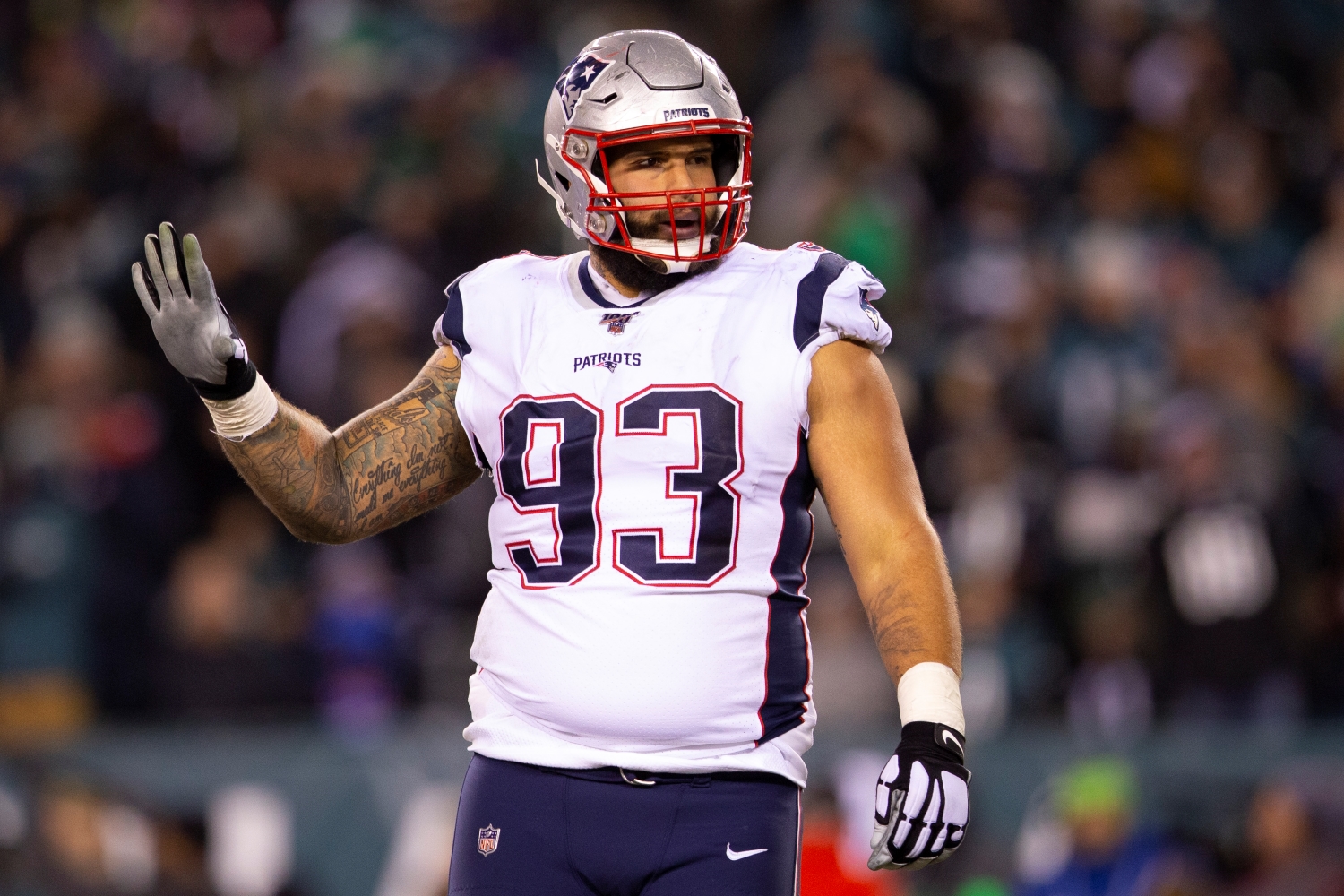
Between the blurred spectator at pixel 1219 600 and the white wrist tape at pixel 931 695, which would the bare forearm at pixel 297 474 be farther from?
the blurred spectator at pixel 1219 600

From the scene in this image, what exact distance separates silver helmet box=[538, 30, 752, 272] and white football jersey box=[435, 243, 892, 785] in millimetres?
125

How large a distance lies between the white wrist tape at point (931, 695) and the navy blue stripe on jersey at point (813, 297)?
57cm

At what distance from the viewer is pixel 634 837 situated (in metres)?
3.09

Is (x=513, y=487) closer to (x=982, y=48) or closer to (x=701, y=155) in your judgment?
(x=701, y=155)

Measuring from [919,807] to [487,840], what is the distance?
2.38ft

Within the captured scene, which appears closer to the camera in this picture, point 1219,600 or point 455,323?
point 455,323

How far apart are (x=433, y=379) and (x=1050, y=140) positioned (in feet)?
22.5

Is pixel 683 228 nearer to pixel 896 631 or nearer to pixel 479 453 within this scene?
pixel 479 453

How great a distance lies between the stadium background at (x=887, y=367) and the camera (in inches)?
285

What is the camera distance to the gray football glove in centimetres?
337

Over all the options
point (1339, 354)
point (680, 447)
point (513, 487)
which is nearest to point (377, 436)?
point (513, 487)

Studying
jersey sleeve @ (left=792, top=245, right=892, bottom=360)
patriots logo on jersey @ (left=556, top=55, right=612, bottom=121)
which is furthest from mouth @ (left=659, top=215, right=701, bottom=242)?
patriots logo on jersey @ (left=556, top=55, right=612, bottom=121)

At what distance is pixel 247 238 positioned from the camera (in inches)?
349

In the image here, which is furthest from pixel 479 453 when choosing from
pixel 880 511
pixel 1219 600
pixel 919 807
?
pixel 1219 600
